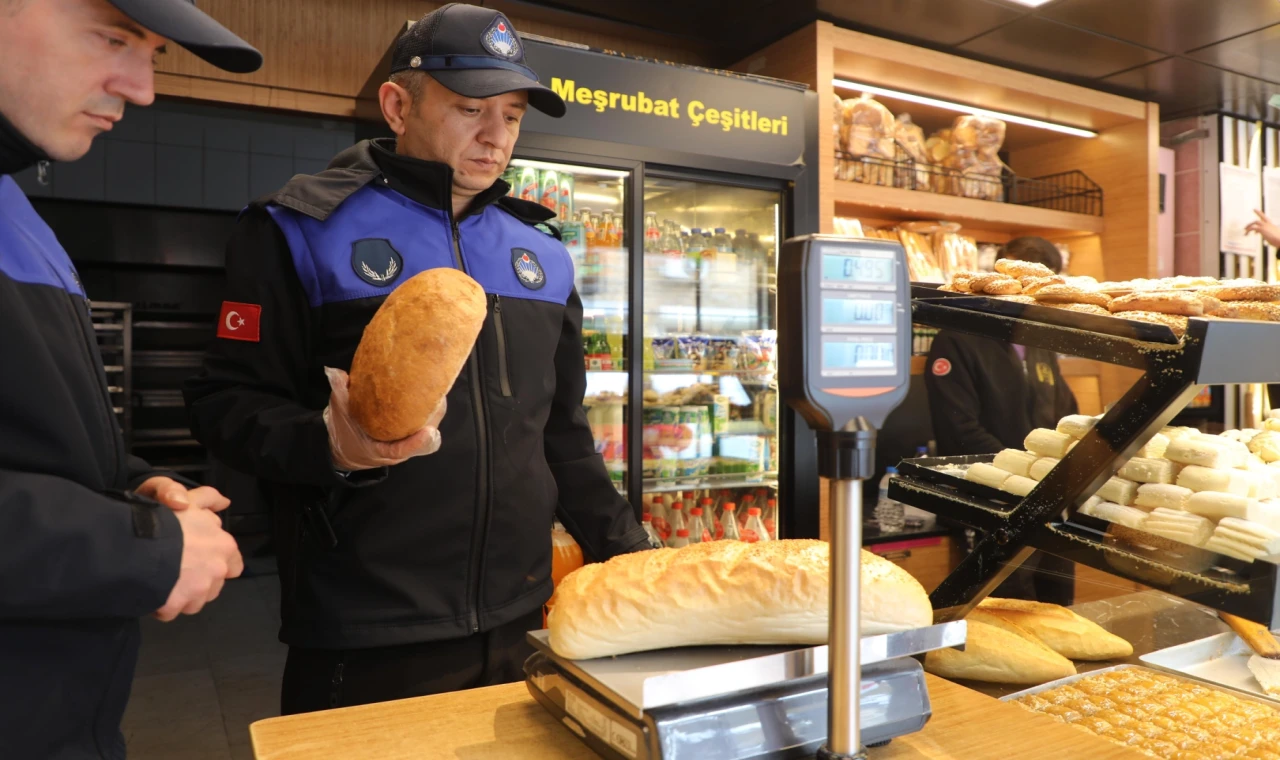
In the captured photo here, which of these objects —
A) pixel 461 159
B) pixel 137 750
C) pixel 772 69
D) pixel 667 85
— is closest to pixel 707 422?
pixel 667 85

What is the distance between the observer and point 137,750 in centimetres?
321

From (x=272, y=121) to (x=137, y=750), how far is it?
13.1 ft

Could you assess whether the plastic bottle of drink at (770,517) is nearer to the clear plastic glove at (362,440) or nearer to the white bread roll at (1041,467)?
the white bread roll at (1041,467)

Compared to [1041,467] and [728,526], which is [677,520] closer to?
[728,526]

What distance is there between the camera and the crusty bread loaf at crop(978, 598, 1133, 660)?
1441 mm

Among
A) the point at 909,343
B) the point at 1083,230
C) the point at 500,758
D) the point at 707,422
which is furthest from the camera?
the point at 1083,230

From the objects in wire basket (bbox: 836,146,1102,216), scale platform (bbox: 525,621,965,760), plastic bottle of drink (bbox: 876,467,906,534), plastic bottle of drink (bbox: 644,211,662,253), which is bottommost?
plastic bottle of drink (bbox: 876,467,906,534)

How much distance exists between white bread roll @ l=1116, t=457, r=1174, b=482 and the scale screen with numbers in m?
0.75

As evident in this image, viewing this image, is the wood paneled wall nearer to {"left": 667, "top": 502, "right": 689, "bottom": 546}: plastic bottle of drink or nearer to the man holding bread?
{"left": 667, "top": 502, "right": 689, "bottom": 546}: plastic bottle of drink

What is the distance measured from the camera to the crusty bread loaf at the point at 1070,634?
144 cm

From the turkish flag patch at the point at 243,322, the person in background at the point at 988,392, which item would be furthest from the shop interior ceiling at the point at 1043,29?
the turkish flag patch at the point at 243,322

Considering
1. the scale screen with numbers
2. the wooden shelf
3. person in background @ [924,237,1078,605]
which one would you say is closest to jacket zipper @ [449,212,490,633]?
the scale screen with numbers

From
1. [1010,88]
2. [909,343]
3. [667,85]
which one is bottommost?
[909,343]

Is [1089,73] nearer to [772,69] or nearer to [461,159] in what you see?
[772,69]
